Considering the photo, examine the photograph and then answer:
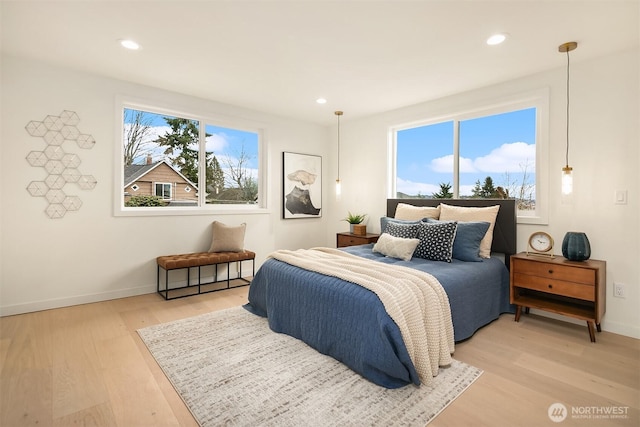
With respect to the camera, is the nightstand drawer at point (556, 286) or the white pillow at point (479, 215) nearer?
the nightstand drawer at point (556, 286)

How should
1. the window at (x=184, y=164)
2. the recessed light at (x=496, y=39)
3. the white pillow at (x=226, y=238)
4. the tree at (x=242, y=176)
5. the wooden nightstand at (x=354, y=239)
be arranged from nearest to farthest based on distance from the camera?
the recessed light at (x=496, y=39) < the window at (x=184, y=164) < the white pillow at (x=226, y=238) < the wooden nightstand at (x=354, y=239) < the tree at (x=242, y=176)

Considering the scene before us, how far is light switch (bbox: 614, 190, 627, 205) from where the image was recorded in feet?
9.07

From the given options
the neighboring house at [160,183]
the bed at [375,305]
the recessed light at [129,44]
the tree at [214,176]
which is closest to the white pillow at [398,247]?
the bed at [375,305]

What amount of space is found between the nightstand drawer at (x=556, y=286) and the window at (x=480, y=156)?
0.69 meters

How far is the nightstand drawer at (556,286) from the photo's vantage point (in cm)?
259

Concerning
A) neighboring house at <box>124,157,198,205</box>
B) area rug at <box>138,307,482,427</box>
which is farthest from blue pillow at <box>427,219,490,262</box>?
neighboring house at <box>124,157,198,205</box>

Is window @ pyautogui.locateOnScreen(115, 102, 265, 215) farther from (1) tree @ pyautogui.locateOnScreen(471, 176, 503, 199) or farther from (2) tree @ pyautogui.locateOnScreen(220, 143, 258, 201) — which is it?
(1) tree @ pyautogui.locateOnScreen(471, 176, 503, 199)

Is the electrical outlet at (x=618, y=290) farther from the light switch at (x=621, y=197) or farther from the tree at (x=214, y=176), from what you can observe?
the tree at (x=214, y=176)

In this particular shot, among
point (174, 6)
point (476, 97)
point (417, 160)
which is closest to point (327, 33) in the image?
point (174, 6)

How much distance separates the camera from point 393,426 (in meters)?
1.64

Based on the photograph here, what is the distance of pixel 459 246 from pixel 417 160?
5.79 ft

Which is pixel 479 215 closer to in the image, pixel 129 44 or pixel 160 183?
pixel 129 44

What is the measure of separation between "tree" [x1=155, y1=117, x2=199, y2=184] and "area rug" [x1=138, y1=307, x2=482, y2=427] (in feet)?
7.44

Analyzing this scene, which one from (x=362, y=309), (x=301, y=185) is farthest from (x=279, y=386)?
(x=301, y=185)
